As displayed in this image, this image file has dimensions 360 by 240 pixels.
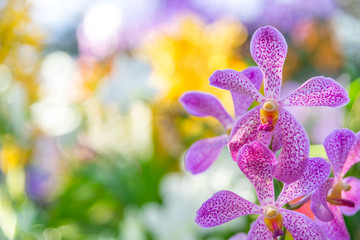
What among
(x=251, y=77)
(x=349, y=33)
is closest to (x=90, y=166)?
(x=349, y=33)

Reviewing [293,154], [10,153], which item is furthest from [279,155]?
[10,153]

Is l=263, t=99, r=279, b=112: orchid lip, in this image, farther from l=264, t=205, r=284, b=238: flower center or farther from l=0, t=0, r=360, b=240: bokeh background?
l=0, t=0, r=360, b=240: bokeh background

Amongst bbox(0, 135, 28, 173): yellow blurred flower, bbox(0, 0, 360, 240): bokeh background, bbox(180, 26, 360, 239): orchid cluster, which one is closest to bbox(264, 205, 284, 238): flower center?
bbox(180, 26, 360, 239): orchid cluster

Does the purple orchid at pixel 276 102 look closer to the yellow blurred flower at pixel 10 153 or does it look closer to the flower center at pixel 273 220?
the flower center at pixel 273 220

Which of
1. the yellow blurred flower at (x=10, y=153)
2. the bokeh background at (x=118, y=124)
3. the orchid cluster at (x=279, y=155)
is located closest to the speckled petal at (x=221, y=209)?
the orchid cluster at (x=279, y=155)

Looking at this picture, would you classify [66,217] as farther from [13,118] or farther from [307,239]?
[307,239]

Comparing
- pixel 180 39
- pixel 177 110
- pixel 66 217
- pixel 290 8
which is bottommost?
pixel 66 217
